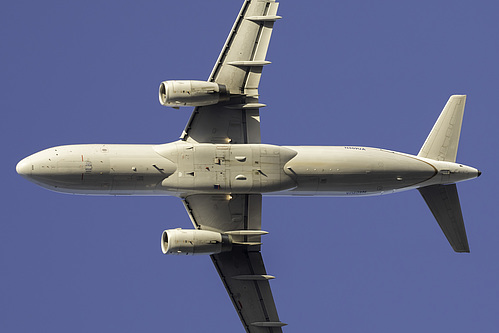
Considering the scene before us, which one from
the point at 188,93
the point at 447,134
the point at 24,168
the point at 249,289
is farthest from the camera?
the point at 447,134

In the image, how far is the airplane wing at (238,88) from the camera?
5006 cm

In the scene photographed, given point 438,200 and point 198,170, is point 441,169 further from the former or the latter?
point 198,170

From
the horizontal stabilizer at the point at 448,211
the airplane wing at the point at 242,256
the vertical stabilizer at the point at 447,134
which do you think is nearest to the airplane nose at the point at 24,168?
the airplane wing at the point at 242,256

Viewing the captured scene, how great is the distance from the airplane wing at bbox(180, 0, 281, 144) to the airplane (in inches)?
2.0

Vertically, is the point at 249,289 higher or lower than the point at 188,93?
lower

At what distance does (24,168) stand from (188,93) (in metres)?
8.91

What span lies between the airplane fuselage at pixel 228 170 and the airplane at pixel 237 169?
0.17 feet

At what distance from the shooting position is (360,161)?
50.4 meters

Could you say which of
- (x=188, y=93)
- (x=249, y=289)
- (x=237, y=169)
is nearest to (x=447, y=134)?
(x=237, y=169)

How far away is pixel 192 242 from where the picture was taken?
4866 centimetres

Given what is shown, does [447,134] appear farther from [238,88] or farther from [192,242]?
[192,242]

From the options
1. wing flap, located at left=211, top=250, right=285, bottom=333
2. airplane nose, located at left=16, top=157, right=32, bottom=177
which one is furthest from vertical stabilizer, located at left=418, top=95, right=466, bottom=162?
airplane nose, located at left=16, top=157, right=32, bottom=177

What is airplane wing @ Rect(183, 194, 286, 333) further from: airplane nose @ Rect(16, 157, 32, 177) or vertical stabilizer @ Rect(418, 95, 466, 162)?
vertical stabilizer @ Rect(418, 95, 466, 162)

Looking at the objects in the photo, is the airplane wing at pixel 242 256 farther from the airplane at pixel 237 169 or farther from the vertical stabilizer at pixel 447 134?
the vertical stabilizer at pixel 447 134
